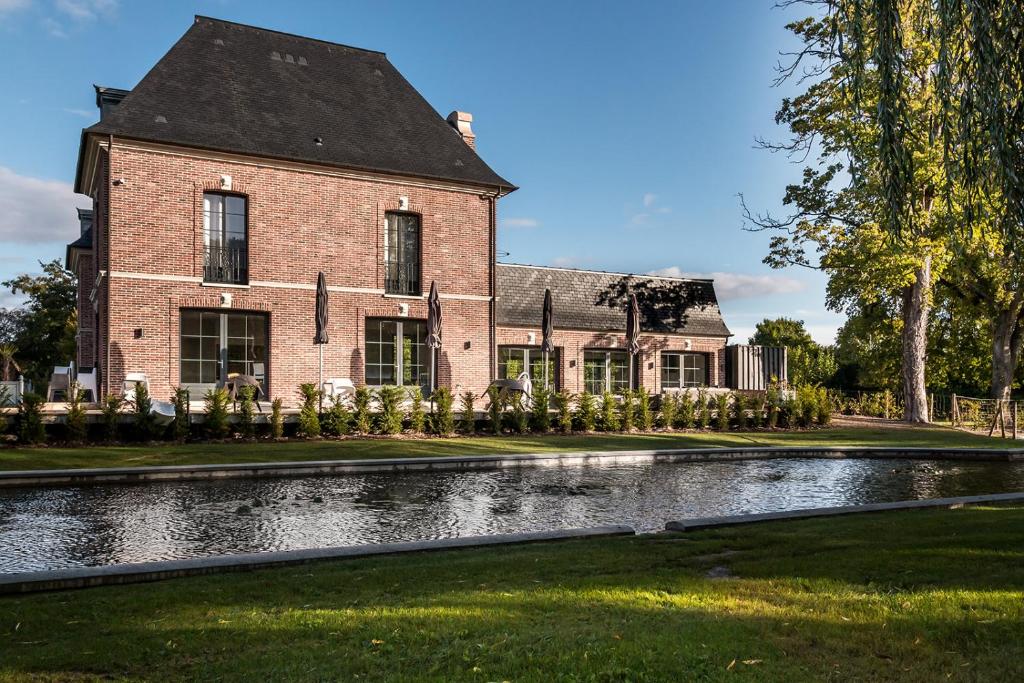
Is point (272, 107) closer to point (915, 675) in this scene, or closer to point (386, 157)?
point (386, 157)

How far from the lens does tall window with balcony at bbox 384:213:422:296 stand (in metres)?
20.9

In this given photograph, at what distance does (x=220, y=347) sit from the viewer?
1875 centimetres

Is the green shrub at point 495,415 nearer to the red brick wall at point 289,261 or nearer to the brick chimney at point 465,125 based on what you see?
the red brick wall at point 289,261

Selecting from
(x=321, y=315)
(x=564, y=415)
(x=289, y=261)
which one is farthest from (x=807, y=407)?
(x=289, y=261)

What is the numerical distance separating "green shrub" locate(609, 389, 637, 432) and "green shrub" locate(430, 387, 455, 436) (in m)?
4.14

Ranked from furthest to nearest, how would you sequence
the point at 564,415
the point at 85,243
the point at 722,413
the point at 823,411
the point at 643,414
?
1. the point at 85,243
2. the point at 823,411
3. the point at 722,413
4. the point at 643,414
5. the point at 564,415

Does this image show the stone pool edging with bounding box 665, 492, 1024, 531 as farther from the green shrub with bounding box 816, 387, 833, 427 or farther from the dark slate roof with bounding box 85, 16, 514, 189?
the dark slate roof with bounding box 85, 16, 514, 189

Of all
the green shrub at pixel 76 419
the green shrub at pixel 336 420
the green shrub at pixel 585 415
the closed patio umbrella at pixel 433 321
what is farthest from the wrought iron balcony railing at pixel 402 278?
the green shrub at pixel 76 419

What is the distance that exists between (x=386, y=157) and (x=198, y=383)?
775 cm

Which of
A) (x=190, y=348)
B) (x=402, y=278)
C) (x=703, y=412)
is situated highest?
(x=402, y=278)

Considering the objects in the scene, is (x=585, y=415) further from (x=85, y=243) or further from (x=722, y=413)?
(x=85, y=243)

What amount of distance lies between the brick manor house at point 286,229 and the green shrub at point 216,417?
4.15m

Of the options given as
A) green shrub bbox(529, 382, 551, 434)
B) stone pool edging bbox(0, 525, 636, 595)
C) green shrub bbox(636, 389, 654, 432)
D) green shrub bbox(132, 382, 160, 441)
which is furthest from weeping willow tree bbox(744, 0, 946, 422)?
green shrub bbox(132, 382, 160, 441)

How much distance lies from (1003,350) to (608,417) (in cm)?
2053
